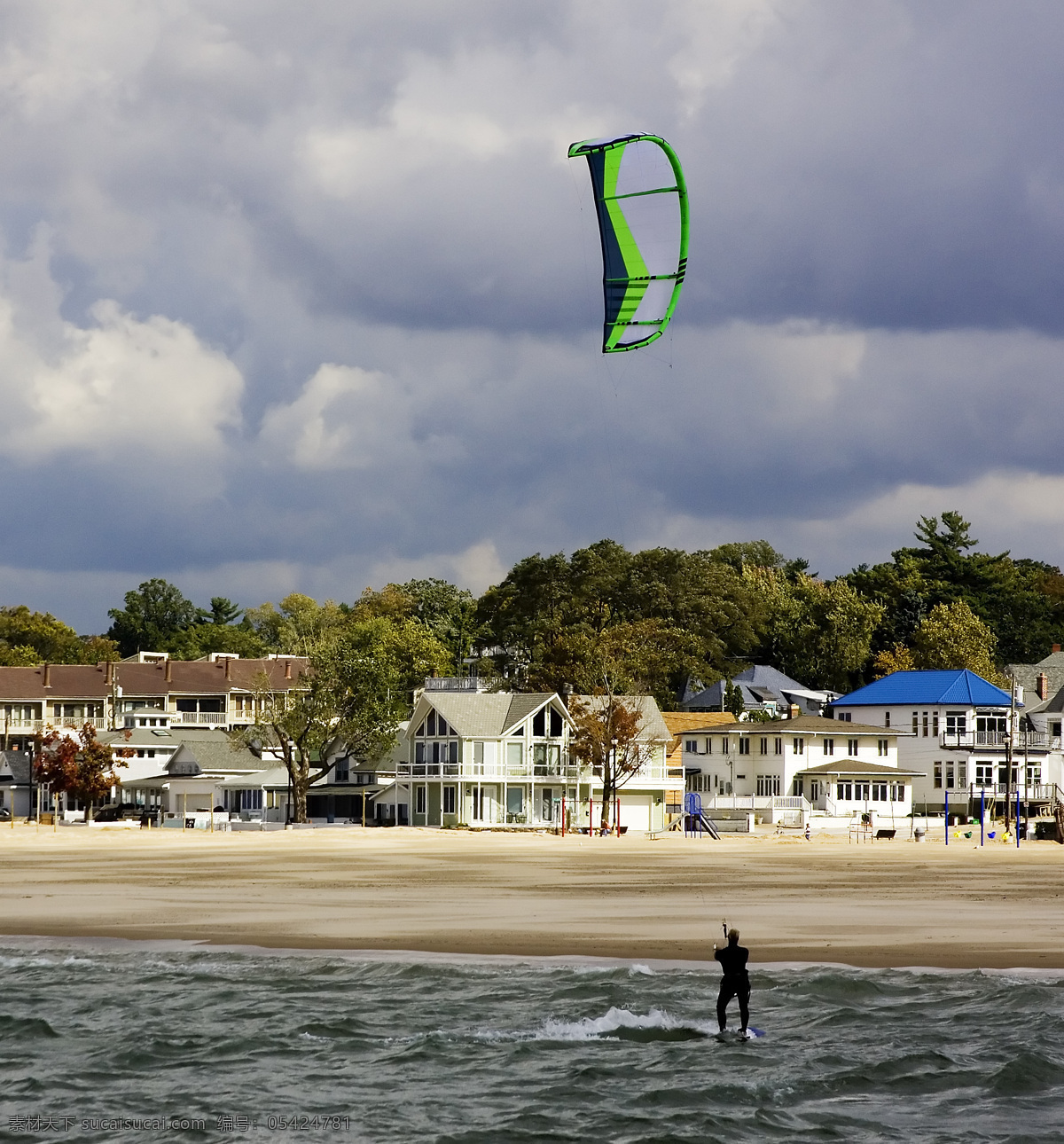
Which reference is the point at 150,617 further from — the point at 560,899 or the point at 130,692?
the point at 560,899

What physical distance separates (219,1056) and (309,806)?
55389mm

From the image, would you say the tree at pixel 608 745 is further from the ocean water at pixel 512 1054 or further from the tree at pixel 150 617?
the tree at pixel 150 617

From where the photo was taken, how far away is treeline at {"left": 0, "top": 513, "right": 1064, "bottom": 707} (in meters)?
89.2

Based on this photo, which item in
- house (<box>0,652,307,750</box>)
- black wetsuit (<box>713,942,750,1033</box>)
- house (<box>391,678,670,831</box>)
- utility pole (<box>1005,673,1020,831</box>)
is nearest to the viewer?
black wetsuit (<box>713,942,750,1033</box>)

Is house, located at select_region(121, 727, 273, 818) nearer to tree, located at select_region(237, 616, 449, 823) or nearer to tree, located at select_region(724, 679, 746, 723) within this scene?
tree, located at select_region(237, 616, 449, 823)

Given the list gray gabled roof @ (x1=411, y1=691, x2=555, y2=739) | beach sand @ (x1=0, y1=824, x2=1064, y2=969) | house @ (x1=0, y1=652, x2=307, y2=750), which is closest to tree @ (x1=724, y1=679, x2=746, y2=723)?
gray gabled roof @ (x1=411, y1=691, x2=555, y2=739)

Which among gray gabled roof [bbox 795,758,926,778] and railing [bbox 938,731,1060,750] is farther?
railing [bbox 938,731,1060,750]

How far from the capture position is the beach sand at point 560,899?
23297mm

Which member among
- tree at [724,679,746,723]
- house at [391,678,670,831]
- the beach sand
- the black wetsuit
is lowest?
the beach sand

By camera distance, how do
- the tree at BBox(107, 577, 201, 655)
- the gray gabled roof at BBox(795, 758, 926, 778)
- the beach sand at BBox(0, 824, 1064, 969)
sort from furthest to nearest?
the tree at BBox(107, 577, 201, 655) < the gray gabled roof at BBox(795, 758, 926, 778) < the beach sand at BBox(0, 824, 1064, 969)

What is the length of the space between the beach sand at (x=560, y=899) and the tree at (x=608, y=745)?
12171mm

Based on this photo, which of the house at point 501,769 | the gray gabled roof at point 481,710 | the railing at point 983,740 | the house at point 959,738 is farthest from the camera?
the railing at point 983,740

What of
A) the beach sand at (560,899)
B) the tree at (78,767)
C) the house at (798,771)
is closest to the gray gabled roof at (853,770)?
the house at (798,771)

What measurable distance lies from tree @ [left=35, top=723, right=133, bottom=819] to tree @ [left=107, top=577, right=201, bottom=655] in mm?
87056
